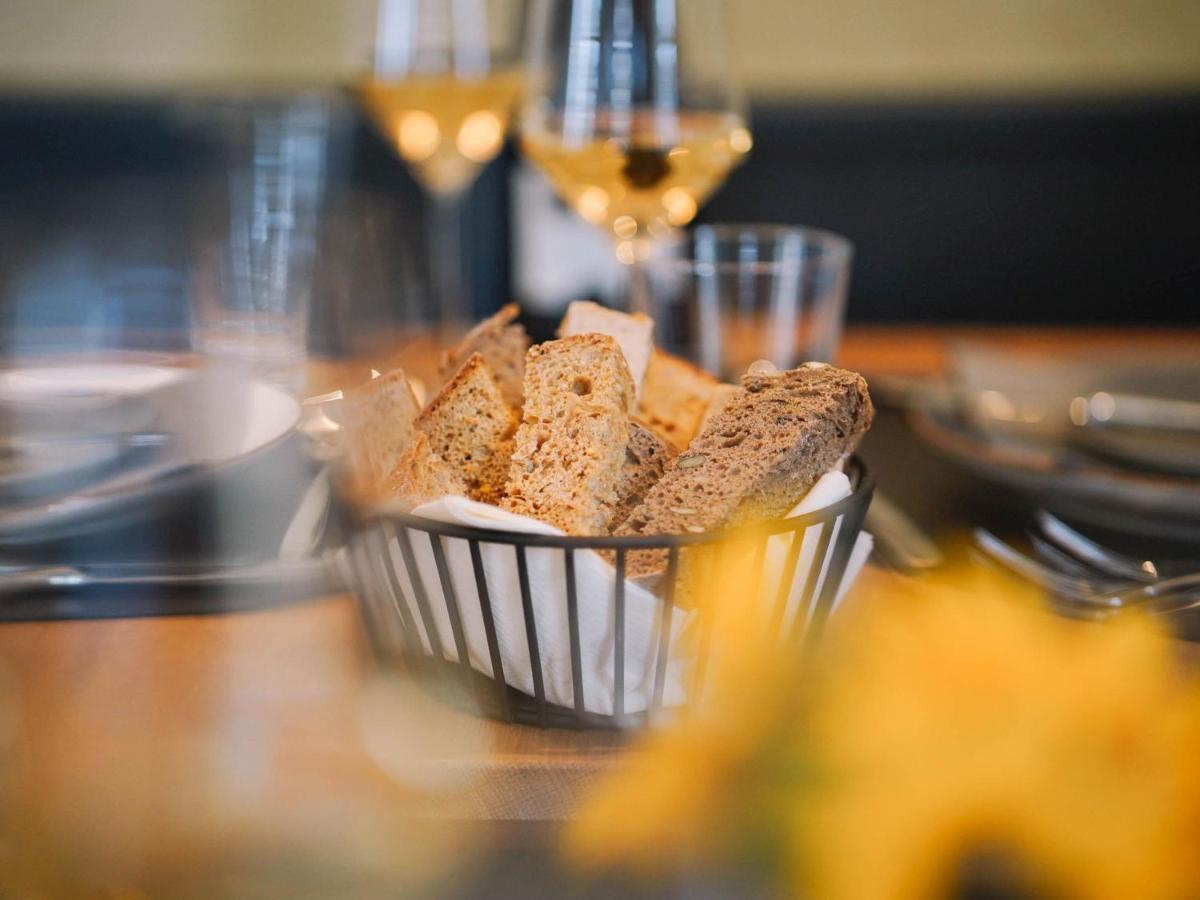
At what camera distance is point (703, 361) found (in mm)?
768

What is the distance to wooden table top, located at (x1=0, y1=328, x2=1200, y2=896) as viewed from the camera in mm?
336

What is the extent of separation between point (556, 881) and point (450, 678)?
11 cm

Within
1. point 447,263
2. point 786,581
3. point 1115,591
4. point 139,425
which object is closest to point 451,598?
point 786,581

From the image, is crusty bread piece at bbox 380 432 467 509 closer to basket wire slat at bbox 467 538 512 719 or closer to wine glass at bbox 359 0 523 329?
basket wire slat at bbox 467 538 512 719

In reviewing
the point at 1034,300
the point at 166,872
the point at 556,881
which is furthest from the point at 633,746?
the point at 1034,300

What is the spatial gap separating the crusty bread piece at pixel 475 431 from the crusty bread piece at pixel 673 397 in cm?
9

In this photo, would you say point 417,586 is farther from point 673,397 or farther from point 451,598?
point 673,397

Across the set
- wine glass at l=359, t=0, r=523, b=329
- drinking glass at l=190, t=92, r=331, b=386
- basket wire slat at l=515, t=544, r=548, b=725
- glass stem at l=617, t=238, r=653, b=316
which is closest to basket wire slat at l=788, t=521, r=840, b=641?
basket wire slat at l=515, t=544, r=548, b=725

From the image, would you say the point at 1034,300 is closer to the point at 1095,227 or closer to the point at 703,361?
the point at 1095,227

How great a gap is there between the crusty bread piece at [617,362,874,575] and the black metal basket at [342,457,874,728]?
0.02 meters

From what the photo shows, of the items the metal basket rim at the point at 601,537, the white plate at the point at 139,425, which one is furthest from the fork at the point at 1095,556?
the white plate at the point at 139,425

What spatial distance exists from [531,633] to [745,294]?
0.38 metres

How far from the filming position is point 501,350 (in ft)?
1.89

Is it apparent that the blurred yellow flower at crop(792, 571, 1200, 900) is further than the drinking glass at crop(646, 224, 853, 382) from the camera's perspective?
No
